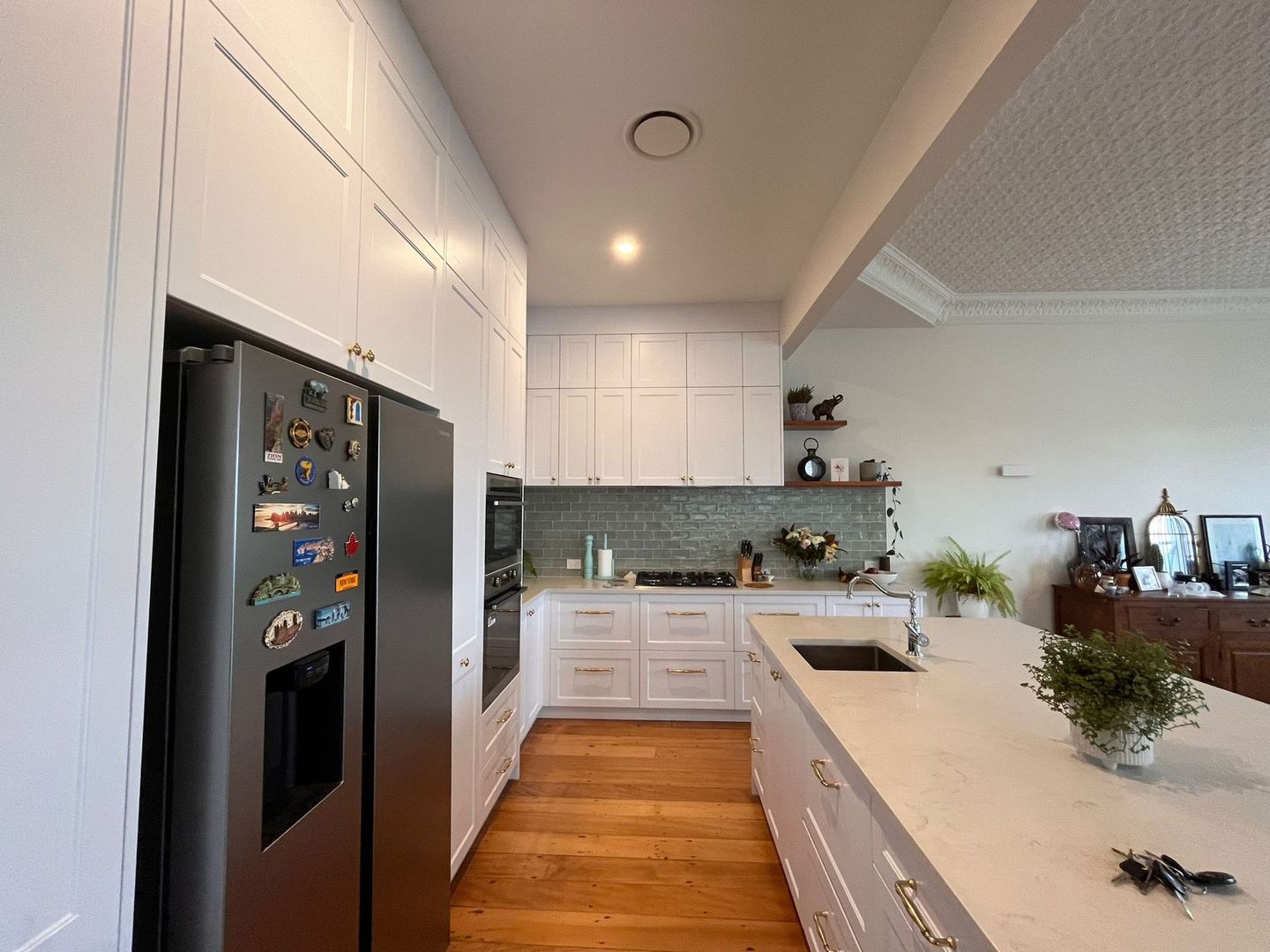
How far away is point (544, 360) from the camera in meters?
3.70

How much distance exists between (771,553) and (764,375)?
4.41 feet

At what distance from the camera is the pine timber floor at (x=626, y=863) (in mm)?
1684

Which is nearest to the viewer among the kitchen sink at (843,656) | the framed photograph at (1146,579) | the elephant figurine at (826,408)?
the kitchen sink at (843,656)

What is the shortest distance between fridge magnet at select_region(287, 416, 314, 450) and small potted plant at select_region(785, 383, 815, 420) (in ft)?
11.1

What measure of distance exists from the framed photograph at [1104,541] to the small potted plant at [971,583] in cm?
52

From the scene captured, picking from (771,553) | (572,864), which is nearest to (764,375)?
(771,553)

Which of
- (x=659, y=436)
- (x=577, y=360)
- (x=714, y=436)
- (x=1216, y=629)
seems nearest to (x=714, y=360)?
(x=714, y=436)

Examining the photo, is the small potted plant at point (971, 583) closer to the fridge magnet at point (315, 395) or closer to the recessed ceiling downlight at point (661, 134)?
the recessed ceiling downlight at point (661, 134)

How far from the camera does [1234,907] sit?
656mm

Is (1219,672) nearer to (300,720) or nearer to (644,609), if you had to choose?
(644,609)

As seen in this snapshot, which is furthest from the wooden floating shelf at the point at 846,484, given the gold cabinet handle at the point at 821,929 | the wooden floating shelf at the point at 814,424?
the gold cabinet handle at the point at 821,929

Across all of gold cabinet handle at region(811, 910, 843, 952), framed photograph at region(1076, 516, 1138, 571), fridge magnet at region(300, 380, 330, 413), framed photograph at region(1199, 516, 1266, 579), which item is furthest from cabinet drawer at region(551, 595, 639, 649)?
framed photograph at region(1199, 516, 1266, 579)

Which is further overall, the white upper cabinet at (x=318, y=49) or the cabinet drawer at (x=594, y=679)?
the cabinet drawer at (x=594, y=679)

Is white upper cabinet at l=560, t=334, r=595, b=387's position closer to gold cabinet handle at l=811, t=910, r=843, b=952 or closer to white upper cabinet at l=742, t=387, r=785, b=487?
white upper cabinet at l=742, t=387, r=785, b=487
